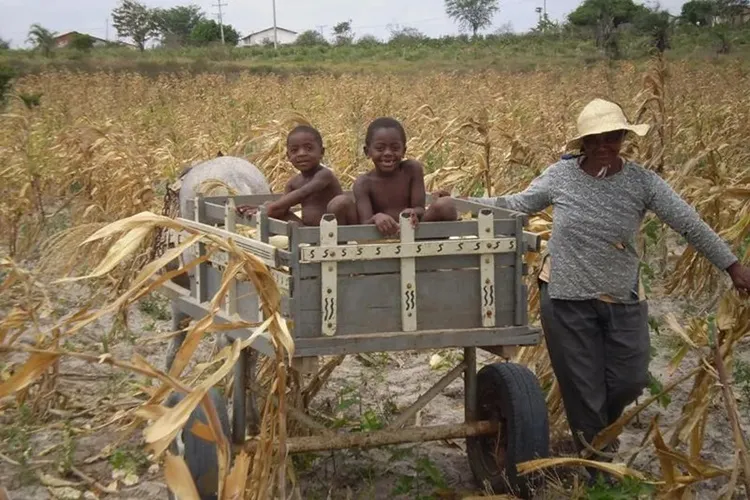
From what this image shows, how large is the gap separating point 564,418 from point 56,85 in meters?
15.4

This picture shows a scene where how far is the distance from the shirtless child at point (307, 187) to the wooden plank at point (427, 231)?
0.52 m

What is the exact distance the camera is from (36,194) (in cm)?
784

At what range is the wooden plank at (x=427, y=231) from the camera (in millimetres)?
3586

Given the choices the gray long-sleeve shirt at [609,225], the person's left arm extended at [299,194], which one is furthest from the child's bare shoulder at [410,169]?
the gray long-sleeve shirt at [609,225]

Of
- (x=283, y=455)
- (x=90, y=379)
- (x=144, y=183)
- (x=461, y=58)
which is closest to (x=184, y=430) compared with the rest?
(x=283, y=455)

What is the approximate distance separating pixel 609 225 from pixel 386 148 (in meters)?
1.00

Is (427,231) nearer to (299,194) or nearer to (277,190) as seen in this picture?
(299,194)

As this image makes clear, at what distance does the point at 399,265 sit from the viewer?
3.68 meters

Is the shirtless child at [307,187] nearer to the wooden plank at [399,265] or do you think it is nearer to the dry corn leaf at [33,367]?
the wooden plank at [399,265]

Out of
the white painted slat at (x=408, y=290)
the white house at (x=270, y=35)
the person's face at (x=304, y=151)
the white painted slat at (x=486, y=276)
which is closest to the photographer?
the white painted slat at (x=408, y=290)

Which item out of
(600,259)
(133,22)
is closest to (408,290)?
(600,259)

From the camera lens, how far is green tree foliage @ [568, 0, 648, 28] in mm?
41438

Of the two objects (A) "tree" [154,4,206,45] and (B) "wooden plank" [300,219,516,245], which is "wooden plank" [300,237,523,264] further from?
(A) "tree" [154,4,206,45]

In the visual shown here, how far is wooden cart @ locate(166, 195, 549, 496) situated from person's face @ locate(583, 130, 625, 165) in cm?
44
